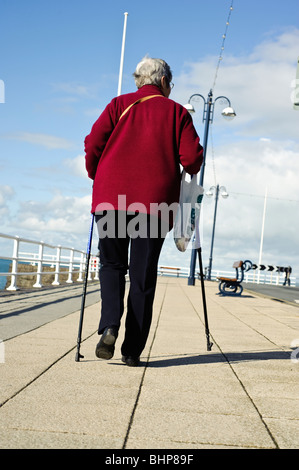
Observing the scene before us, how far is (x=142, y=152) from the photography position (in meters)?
3.63

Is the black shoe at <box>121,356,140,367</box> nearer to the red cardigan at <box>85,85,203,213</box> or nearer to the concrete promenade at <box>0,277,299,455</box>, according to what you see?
the concrete promenade at <box>0,277,299,455</box>

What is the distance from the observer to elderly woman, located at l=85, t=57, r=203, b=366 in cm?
360

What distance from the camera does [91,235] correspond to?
166 inches

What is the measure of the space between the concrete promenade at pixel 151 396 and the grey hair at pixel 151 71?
6.32ft

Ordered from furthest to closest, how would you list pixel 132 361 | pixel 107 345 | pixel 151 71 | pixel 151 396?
1. pixel 151 71
2. pixel 132 361
3. pixel 107 345
4. pixel 151 396

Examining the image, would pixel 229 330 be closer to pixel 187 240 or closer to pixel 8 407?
pixel 187 240

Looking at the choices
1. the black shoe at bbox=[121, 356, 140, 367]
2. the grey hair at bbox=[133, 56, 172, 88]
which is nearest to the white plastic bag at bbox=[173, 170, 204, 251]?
the grey hair at bbox=[133, 56, 172, 88]

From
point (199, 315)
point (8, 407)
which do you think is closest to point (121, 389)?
point (8, 407)

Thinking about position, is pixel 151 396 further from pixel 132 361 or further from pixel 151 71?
pixel 151 71

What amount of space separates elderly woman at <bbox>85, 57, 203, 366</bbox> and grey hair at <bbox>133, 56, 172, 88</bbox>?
7.1 inches

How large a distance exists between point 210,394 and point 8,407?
109cm

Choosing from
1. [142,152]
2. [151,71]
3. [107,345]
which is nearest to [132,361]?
[107,345]

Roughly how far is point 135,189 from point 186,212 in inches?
19.8

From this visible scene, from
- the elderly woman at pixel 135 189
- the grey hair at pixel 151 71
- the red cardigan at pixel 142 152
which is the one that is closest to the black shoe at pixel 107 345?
the elderly woman at pixel 135 189
